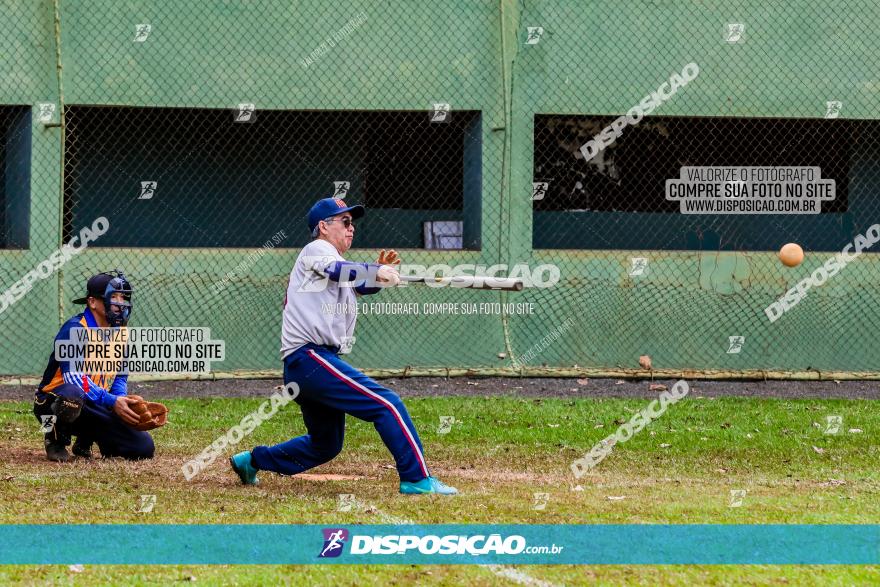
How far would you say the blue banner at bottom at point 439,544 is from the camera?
6012 millimetres

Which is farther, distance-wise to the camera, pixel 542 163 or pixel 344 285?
pixel 542 163

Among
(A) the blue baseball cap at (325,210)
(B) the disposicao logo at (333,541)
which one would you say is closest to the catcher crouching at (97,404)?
(A) the blue baseball cap at (325,210)

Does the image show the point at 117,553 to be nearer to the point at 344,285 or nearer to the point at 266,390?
the point at 344,285

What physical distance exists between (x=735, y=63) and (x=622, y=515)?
995 centimetres

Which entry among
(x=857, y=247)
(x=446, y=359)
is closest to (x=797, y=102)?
(x=857, y=247)

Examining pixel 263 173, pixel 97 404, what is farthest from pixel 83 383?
pixel 263 173

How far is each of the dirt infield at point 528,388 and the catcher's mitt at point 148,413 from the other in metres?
4.68

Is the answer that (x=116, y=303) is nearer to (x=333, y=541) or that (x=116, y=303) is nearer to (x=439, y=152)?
(x=333, y=541)

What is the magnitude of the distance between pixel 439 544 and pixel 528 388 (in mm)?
8394

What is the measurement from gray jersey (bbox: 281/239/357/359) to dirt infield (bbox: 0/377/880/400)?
5.97 m

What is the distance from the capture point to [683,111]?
1591 cm

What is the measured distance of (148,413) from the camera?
29.9ft

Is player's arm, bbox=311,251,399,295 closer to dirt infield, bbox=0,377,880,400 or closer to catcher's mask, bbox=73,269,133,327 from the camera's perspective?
catcher's mask, bbox=73,269,133,327

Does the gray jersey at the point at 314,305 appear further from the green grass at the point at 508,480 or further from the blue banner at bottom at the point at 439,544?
the blue banner at bottom at the point at 439,544
